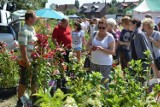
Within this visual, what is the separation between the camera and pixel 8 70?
6.78 m

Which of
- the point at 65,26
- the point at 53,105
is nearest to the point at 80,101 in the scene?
the point at 53,105

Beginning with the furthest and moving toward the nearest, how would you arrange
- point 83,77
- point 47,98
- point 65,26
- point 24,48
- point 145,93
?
point 65,26, point 24,48, point 83,77, point 145,93, point 47,98

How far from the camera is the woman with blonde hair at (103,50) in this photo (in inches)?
205

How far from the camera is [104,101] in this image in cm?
235

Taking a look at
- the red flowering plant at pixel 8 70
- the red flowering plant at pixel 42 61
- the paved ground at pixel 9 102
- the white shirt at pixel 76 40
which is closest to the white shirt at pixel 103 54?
the red flowering plant at pixel 42 61

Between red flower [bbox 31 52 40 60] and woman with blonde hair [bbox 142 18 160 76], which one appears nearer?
red flower [bbox 31 52 40 60]

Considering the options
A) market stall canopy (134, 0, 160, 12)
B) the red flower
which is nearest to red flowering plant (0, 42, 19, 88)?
the red flower

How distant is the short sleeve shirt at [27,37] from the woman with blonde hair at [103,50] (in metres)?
0.90

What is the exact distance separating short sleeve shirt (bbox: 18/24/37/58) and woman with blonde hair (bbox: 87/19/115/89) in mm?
896

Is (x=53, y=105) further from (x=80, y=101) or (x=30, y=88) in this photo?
(x=30, y=88)

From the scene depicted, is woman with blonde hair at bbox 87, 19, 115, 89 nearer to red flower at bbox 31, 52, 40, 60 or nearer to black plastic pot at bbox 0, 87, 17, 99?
red flower at bbox 31, 52, 40, 60

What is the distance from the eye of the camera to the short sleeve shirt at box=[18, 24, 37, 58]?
16.5 ft

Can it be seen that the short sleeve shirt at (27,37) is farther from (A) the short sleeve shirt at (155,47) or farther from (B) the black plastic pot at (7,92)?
(A) the short sleeve shirt at (155,47)

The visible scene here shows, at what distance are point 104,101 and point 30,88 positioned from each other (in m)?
3.06
